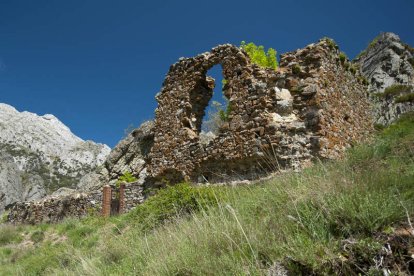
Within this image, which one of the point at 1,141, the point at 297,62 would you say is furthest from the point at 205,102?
the point at 1,141

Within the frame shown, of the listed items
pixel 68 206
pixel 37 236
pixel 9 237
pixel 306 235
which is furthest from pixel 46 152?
pixel 306 235

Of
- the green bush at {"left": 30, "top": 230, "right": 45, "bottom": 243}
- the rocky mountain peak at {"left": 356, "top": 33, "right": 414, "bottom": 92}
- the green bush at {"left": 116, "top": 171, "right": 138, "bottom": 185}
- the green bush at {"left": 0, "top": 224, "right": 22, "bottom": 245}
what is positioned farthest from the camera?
the rocky mountain peak at {"left": 356, "top": 33, "right": 414, "bottom": 92}

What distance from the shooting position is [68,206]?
52.0ft

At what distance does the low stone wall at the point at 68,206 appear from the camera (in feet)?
44.5

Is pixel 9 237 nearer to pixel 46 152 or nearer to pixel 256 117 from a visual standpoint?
pixel 256 117

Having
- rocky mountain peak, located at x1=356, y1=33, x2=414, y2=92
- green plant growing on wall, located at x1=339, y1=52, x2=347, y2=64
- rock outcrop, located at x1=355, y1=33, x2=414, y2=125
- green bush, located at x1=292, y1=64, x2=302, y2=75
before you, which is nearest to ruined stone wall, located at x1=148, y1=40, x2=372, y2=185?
green bush, located at x1=292, y1=64, x2=302, y2=75

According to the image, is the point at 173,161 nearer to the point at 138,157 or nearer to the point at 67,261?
the point at 67,261

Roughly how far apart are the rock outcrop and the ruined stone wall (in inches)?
286

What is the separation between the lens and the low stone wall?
44.5 ft

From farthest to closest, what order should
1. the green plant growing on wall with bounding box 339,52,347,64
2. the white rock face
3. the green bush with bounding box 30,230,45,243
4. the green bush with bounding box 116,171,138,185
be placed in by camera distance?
the white rock face, the green bush with bounding box 116,171,138,185, the green bush with bounding box 30,230,45,243, the green plant growing on wall with bounding box 339,52,347,64

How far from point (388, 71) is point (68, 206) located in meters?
20.4

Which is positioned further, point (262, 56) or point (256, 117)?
point (262, 56)

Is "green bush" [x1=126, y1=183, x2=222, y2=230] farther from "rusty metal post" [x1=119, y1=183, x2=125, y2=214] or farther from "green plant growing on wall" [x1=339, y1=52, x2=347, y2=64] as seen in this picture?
"green plant growing on wall" [x1=339, y1=52, x2=347, y2=64]

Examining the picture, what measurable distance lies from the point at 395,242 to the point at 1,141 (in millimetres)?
97519
